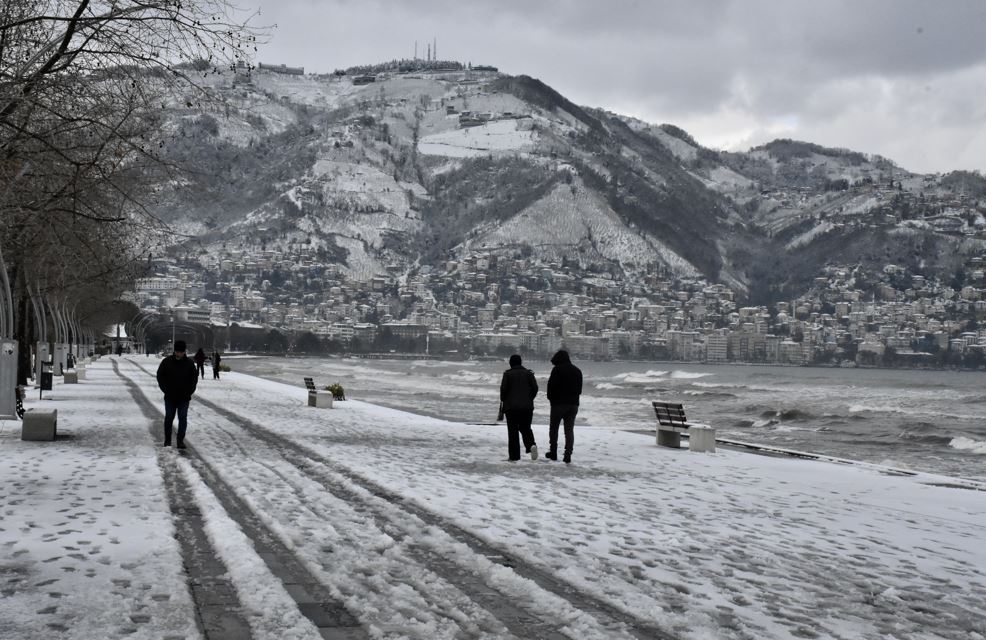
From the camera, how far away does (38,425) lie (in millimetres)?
16344

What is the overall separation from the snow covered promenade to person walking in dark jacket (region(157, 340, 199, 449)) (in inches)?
19.9

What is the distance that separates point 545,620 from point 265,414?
19848 millimetres

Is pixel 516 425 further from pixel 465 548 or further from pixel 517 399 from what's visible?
pixel 465 548

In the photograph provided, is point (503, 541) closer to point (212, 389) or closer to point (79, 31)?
point (79, 31)

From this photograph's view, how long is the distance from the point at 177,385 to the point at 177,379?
92 mm

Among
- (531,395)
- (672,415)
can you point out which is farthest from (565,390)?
(672,415)

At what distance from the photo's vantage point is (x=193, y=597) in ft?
20.8

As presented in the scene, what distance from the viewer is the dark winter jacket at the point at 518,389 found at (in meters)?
14.7

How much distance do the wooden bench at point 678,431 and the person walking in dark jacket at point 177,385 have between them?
844 centimetres

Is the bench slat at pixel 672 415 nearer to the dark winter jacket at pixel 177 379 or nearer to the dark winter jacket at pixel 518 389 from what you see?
the dark winter jacket at pixel 518 389

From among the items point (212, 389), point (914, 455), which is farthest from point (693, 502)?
point (212, 389)

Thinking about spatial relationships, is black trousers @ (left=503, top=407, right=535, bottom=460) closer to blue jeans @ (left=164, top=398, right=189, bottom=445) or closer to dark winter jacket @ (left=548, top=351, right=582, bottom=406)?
dark winter jacket @ (left=548, top=351, right=582, bottom=406)

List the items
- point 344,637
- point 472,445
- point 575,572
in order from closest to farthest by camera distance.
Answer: point 344,637 → point 575,572 → point 472,445

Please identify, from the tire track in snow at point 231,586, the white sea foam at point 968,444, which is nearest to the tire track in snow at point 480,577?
the tire track in snow at point 231,586
